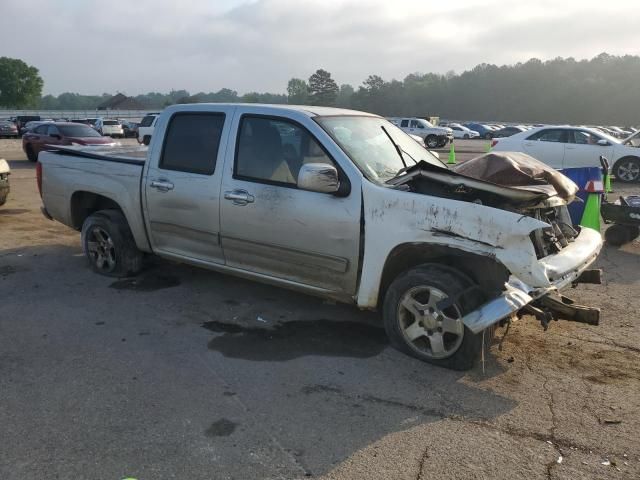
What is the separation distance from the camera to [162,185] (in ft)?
17.5

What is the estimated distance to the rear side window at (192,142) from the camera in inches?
201

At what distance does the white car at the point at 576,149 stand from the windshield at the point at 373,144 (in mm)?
10883

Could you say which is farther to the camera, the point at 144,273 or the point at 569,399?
the point at 144,273

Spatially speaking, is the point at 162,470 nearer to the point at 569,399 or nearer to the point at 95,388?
the point at 95,388

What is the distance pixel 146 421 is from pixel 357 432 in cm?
125

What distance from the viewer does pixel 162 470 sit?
113 inches

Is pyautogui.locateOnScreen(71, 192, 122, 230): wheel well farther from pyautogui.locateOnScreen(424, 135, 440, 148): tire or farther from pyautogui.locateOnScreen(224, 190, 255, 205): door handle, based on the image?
pyautogui.locateOnScreen(424, 135, 440, 148): tire

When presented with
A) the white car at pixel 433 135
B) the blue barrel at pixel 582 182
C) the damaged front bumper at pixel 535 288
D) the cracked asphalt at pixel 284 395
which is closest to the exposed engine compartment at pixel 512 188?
the damaged front bumper at pixel 535 288

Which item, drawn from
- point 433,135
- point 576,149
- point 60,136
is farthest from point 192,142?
point 433,135

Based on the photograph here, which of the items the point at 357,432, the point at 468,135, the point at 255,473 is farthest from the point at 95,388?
the point at 468,135

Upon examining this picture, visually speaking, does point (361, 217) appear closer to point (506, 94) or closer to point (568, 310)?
point (568, 310)

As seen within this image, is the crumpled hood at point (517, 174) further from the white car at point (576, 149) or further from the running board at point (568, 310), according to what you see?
the white car at point (576, 149)

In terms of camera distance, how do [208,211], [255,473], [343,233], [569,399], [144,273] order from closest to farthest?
[255,473] → [569,399] → [343,233] → [208,211] → [144,273]

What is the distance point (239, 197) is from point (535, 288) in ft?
8.11
